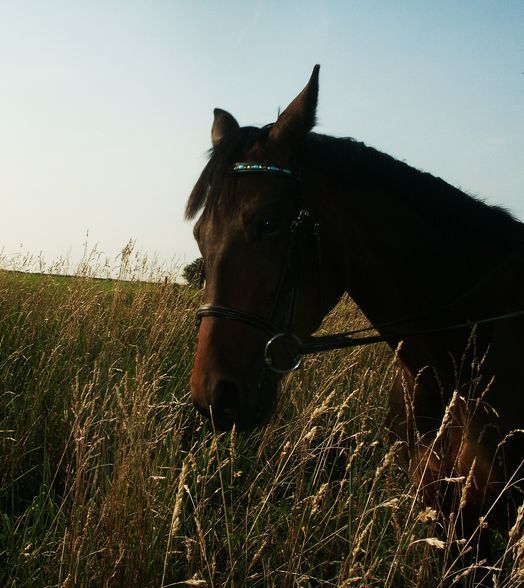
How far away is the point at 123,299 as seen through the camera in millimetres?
6195

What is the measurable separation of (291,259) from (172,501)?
1.36 m

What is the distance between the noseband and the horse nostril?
0.67ft

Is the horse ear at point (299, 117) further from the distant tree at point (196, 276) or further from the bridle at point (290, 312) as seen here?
the distant tree at point (196, 276)

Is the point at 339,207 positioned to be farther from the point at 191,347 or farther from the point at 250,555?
the point at 191,347

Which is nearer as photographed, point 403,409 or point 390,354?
point 403,409

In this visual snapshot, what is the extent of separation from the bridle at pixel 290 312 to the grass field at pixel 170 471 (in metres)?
0.30

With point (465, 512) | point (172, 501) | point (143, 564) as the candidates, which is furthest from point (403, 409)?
point (143, 564)

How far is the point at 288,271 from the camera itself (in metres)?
2.32

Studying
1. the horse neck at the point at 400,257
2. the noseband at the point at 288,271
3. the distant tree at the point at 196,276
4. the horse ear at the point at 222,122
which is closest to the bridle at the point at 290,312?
the noseband at the point at 288,271

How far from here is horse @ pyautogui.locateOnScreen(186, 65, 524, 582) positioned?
220 centimetres

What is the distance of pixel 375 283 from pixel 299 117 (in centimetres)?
85

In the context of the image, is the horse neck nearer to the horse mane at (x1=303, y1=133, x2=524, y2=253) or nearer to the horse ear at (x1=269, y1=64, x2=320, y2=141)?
the horse mane at (x1=303, y1=133, x2=524, y2=253)

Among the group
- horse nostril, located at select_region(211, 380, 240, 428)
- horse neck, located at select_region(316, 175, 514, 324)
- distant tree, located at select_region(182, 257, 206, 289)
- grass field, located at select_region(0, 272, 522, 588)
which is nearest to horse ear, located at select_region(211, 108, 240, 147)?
horse neck, located at select_region(316, 175, 514, 324)

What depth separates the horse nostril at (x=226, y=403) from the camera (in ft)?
6.76
